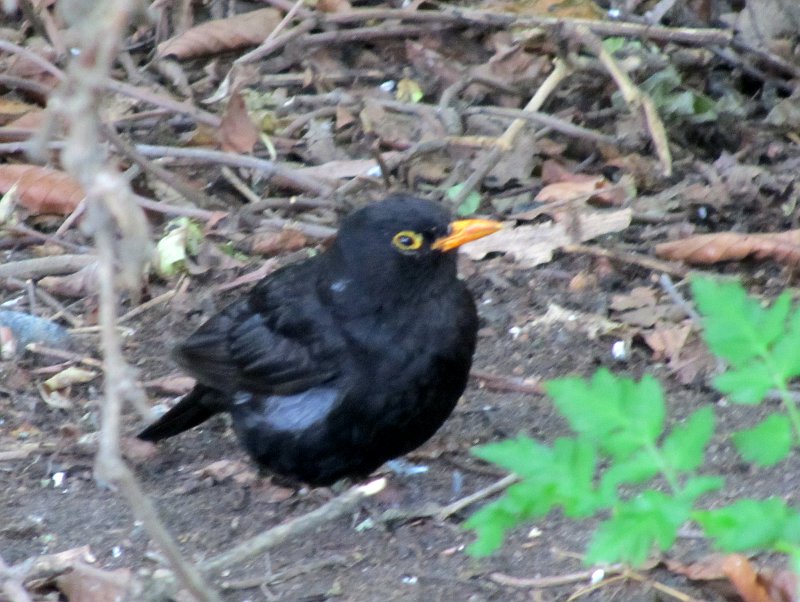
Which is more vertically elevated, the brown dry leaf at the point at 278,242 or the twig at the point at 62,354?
the brown dry leaf at the point at 278,242

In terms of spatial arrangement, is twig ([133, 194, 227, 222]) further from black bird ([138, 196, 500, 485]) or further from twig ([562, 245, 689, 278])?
twig ([562, 245, 689, 278])

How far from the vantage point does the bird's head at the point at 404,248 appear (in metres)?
4.71

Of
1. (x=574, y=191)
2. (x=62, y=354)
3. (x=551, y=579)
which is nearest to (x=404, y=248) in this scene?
(x=551, y=579)

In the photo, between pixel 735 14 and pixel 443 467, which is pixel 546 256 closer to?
pixel 443 467

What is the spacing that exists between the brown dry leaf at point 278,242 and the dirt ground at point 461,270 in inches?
0.6

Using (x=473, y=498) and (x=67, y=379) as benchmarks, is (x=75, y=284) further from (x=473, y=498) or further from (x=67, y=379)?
(x=473, y=498)

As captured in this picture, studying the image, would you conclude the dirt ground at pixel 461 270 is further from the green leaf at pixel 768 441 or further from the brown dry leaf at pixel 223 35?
the green leaf at pixel 768 441

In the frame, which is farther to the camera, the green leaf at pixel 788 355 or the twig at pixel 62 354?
the twig at pixel 62 354

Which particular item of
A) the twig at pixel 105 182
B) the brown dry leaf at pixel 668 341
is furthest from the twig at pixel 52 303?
the twig at pixel 105 182

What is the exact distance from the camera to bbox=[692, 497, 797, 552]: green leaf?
A: 2.44 metres

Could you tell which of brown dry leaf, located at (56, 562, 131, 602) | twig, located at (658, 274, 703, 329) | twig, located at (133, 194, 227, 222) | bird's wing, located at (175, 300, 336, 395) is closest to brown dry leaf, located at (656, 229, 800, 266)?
twig, located at (658, 274, 703, 329)

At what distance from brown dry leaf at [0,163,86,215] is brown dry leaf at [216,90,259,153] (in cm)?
76

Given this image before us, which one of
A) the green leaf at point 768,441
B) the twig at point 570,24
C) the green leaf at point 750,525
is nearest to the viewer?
the green leaf at point 750,525

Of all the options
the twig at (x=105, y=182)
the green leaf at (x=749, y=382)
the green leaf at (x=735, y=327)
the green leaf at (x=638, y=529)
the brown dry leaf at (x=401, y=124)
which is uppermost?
the twig at (x=105, y=182)
